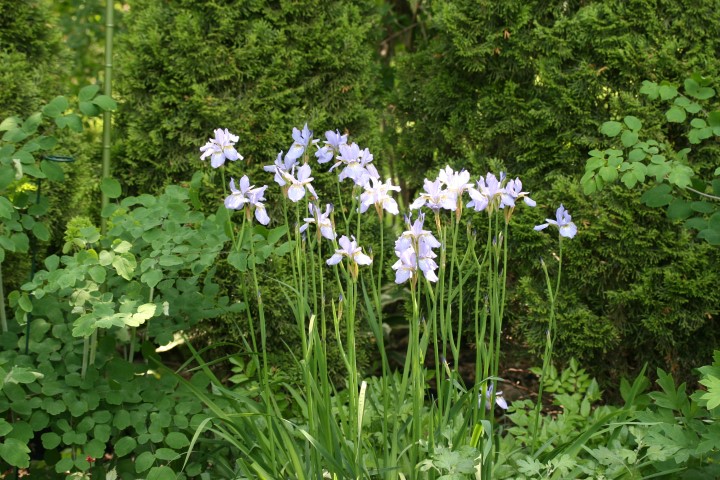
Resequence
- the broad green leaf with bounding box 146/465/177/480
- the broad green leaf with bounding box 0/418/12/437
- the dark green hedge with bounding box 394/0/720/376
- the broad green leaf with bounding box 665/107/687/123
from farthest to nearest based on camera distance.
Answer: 1. the dark green hedge with bounding box 394/0/720/376
2. the broad green leaf with bounding box 665/107/687/123
3. the broad green leaf with bounding box 146/465/177/480
4. the broad green leaf with bounding box 0/418/12/437

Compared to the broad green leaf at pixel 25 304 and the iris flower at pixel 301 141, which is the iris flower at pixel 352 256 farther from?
the broad green leaf at pixel 25 304

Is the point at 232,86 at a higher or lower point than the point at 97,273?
higher

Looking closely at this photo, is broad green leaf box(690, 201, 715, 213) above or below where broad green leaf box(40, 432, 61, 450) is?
above

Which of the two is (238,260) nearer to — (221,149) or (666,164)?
(221,149)

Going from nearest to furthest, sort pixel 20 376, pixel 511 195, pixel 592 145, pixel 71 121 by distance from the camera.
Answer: pixel 511 195
pixel 20 376
pixel 71 121
pixel 592 145

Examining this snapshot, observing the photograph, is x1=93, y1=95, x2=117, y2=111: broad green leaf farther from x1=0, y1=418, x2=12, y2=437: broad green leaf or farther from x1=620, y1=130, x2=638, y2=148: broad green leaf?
x1=620, y1=130, x2=638, y2=148: broad green leaf

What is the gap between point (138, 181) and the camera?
3244 millimetres

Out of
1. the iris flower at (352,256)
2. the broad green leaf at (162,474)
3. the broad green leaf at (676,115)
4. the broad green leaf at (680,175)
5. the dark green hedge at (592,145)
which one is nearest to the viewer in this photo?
the iris flower at (352,256)

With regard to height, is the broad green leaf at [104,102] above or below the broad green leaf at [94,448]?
above

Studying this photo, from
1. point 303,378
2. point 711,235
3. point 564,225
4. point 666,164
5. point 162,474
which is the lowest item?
point 162,474

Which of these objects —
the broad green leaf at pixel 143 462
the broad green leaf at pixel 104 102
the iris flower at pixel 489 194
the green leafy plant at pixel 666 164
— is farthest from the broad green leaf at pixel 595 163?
the broad green leaf at pixel 143 462

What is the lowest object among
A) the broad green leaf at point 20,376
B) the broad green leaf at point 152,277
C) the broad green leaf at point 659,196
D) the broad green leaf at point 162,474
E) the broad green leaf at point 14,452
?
the broad green leaf at point 162,474

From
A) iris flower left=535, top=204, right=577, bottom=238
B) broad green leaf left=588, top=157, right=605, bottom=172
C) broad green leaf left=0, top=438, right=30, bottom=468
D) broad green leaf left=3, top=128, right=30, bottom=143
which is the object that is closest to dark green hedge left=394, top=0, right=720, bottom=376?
broad green leaf left=588, top=157, right=605, bottom=172

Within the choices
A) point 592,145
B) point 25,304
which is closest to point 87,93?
point 25,304
